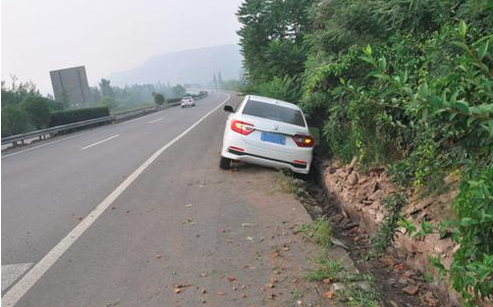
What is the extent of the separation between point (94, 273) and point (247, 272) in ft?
5.14

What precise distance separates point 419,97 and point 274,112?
6.35 m

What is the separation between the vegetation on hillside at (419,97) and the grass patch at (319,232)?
791 mm

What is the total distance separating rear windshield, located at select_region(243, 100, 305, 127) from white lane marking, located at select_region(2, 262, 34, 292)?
490cm

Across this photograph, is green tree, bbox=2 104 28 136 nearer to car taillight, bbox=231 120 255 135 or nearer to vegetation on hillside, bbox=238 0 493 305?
vegetation on hillside, bbox=238 0 493 305

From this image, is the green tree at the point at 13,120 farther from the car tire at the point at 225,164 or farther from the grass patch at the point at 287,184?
the grass patch at the point at 287,184

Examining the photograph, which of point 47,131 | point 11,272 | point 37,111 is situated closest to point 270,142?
point 11,272

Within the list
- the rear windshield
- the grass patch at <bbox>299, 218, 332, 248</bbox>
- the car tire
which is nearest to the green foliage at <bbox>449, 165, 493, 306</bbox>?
the grass patch at <bbox>299, 218, 332, 248</bbox>

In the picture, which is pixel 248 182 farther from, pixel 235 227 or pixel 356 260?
pixel 356 260

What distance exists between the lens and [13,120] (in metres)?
23.5

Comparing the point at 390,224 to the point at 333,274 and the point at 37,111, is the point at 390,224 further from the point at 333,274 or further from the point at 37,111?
the point at 37,111

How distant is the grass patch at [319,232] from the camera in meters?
4.69

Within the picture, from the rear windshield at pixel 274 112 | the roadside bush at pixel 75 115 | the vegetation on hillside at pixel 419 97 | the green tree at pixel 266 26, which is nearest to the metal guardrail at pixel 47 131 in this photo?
the roadside bush at pixel 75 115

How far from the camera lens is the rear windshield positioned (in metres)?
8.35

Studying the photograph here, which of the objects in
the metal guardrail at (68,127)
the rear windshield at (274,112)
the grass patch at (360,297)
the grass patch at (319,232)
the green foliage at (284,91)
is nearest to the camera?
the grass patch at (360,297)
